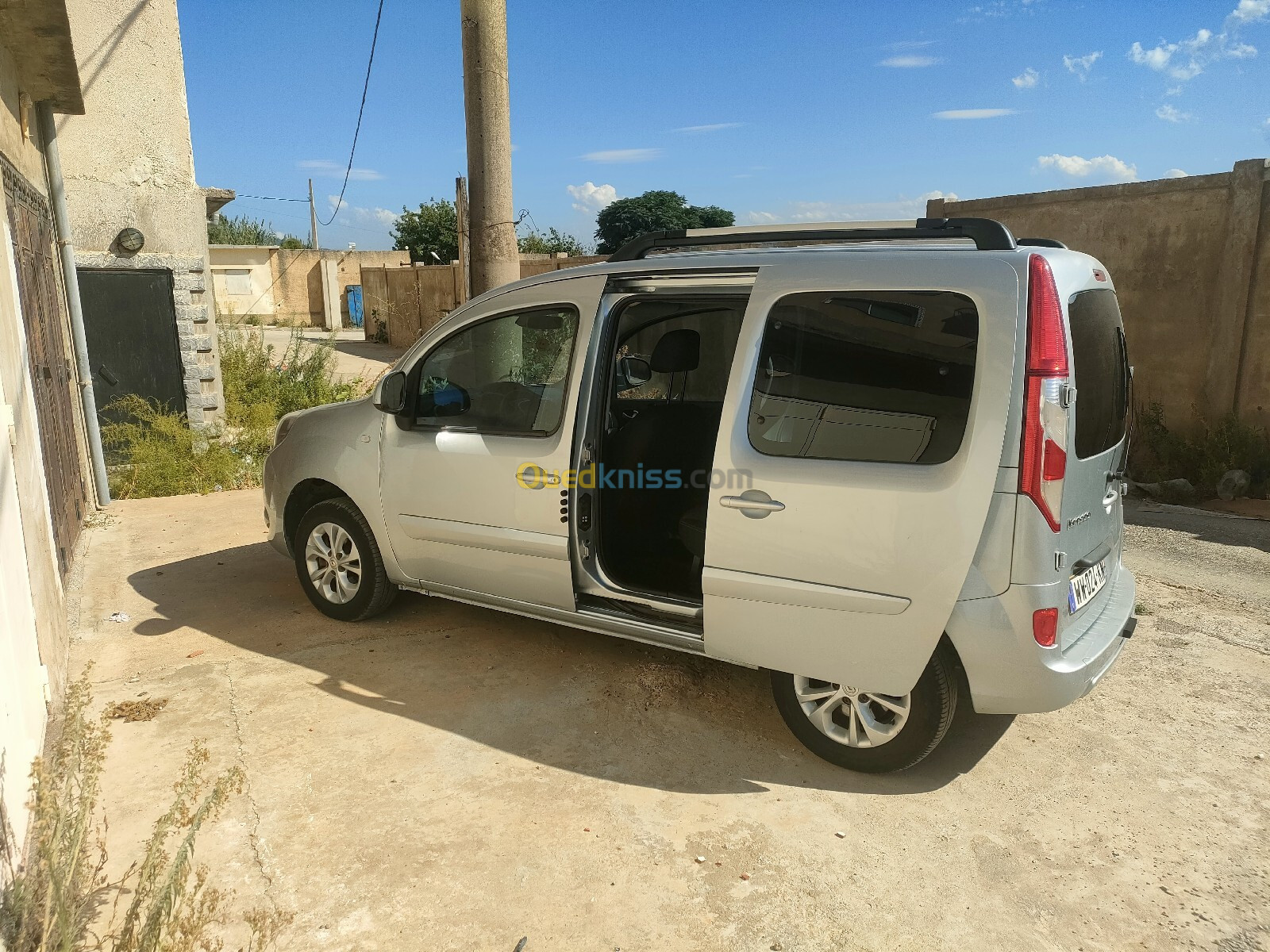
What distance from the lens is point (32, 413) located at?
481 cm

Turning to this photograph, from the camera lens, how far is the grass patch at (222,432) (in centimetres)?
824

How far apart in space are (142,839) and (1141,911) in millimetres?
3225

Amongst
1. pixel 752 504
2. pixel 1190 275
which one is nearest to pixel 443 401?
pixel 752 504

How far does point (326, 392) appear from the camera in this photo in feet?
35.7

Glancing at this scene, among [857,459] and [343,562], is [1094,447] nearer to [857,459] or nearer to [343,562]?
[857,459]

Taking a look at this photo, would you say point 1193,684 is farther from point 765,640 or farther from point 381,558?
point 381,558

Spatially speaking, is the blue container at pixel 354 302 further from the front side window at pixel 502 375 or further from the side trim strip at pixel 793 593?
the side trim strip at pixel 793 593

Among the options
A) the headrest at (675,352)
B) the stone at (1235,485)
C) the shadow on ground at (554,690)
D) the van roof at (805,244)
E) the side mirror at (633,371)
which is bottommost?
the stone at (1235,485)

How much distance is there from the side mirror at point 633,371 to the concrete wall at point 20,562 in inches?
102

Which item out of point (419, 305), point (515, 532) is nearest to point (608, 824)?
point (515, 532)

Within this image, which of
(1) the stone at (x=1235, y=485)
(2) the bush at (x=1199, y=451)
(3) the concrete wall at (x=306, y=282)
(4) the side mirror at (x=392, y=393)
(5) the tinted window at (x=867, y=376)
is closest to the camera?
(5) the tinted window at (x=867, y=376)

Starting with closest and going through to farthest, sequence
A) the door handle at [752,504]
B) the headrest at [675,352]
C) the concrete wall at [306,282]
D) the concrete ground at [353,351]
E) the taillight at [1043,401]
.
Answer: the taillight at [1043,401] → the door handle at [752,504] → the headrest at [675,352] → the concrete ground at [353,351] → the concrete wall at [306,282]

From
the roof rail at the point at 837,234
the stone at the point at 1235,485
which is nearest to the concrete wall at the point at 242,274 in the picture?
the stone at the point at 1235,485

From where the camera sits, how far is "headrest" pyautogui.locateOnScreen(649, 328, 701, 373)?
4250 mm
